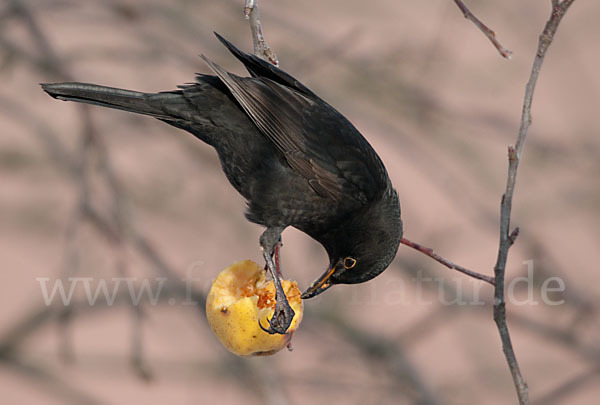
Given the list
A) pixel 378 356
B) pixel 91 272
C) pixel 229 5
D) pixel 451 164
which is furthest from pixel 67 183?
pixel 451 164

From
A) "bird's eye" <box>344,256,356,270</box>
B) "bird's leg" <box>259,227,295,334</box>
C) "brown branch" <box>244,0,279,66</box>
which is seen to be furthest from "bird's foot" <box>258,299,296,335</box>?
"brown branch" <box>244,0,279,66</box>

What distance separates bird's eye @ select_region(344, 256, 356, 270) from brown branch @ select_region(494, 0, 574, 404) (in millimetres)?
890

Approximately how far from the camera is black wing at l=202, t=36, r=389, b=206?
3.34m

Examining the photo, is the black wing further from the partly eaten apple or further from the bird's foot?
the bird's foot

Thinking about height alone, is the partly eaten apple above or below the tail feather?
below

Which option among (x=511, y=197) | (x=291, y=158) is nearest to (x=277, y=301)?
(x=291, y=158)

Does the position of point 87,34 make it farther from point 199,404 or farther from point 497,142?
Result: point 497,142

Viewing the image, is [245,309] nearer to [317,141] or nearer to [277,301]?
[277,301]

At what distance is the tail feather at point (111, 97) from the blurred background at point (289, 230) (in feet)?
1.50

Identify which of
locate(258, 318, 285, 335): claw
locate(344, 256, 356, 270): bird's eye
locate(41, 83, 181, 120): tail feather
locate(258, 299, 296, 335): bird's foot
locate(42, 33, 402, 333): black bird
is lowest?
locate(258, 318, 285, 335): claw

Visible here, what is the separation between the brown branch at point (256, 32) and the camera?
2644 mm

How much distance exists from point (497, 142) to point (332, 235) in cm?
455

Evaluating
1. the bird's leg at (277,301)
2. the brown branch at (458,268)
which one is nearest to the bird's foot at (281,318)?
the bird's leg at (277,301)

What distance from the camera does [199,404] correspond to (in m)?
4.66
